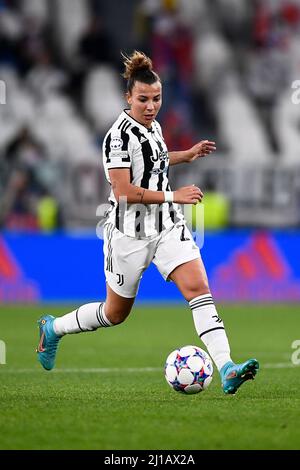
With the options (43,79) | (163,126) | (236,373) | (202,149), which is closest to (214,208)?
(163,126)

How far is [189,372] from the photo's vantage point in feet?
23.7

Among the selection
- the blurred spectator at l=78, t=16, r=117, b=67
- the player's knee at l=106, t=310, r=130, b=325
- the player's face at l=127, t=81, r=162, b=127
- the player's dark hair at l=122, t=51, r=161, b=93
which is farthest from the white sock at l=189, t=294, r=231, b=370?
the blurred spectator at l=78, t=16, r=117, b=67

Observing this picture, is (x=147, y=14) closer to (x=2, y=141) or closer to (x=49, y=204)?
(x=2, y=141)

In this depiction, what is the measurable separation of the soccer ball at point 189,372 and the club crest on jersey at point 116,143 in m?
1.48

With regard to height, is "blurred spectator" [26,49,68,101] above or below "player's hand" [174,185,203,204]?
above

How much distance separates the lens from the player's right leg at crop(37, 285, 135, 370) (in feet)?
25.5

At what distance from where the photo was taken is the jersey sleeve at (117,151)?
7383 mm

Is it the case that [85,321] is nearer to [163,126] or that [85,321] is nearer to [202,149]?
[202,149]

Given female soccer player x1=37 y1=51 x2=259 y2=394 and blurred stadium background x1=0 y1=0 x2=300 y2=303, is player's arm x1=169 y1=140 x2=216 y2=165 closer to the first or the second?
female soccer player x1=37 y1=51 x2=259 y2=394

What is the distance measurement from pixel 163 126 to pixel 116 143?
12652 millimetres

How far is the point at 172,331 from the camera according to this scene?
13266mm

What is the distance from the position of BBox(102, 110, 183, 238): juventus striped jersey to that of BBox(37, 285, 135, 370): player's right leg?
55 cm

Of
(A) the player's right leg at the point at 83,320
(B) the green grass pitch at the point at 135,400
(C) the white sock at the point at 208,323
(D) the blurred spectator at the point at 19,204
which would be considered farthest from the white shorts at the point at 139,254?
(D) the blurred spectator at the point at 19,204
